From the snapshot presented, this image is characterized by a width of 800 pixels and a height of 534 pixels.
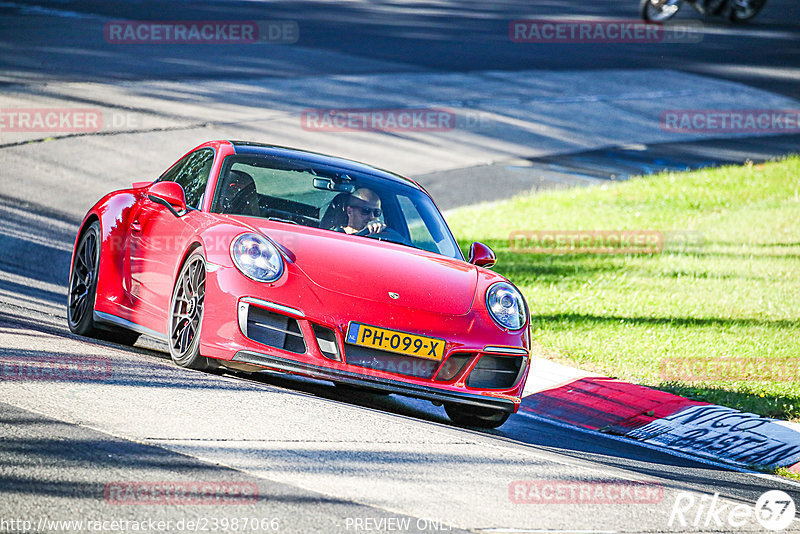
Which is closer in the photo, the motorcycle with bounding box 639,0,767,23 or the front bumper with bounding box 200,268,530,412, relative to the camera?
the front bumper with bounding box 200,268,530,412

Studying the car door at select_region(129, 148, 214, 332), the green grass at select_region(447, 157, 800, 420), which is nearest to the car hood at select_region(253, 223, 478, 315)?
the car door at select_region(129, 148, 214, 332)

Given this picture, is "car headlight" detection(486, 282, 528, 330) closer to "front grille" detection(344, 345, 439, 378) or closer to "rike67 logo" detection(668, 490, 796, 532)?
"front grille" detection(344, 345, 439, 378)

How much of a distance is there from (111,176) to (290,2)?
1848cm

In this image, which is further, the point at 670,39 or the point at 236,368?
the point at 670,39

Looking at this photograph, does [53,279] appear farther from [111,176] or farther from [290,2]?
[290,2]

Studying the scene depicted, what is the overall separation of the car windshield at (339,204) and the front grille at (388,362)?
1281 mm

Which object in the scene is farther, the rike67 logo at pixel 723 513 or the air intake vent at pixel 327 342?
the air intake vent at pixel 327 342

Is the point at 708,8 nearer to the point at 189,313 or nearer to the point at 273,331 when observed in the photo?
the point at 189,313

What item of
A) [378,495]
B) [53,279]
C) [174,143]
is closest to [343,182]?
[378,495]

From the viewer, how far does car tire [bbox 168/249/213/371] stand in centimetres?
650

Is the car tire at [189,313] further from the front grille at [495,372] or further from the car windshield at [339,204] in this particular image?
the front grille at [495,372]

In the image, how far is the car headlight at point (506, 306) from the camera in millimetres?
6781

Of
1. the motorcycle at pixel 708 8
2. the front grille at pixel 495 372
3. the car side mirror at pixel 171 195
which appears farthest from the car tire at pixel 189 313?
the motorcycle at pixel 708 8

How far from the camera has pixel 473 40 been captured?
92.7ft
